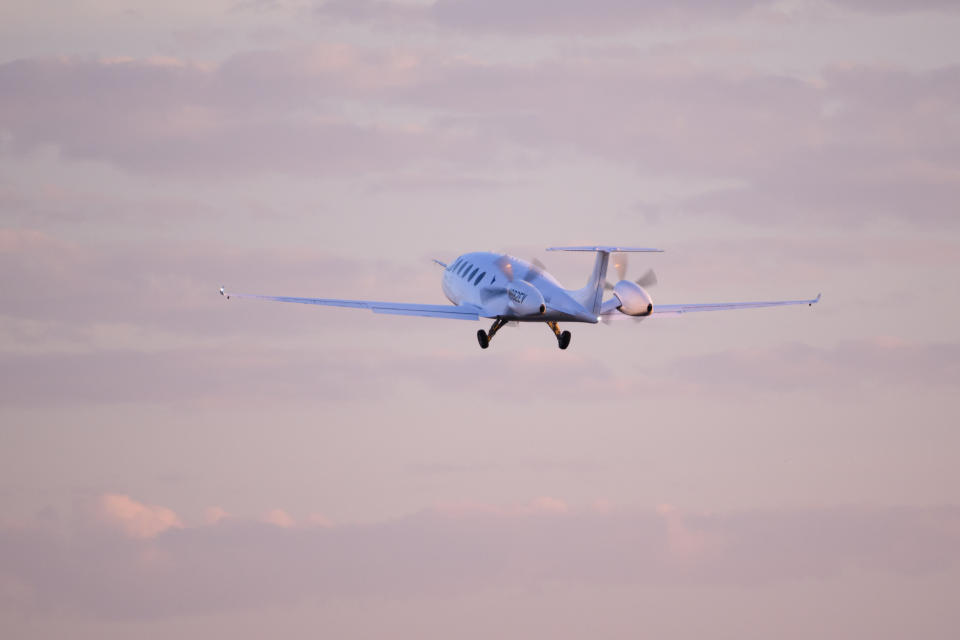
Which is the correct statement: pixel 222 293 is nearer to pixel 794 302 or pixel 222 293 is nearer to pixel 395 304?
pixel 395 304

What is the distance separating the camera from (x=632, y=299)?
97125mm

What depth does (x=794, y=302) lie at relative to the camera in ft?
359

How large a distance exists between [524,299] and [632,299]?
7.27 meters

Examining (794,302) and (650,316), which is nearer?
(650,316)

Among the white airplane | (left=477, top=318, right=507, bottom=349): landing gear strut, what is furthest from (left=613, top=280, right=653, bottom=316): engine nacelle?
(left=477, top=318, right=507, bottom=349): landing gear strut

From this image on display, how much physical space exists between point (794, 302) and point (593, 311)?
1570 centimetres

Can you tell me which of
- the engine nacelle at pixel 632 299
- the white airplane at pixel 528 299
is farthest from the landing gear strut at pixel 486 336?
the engine nacelle at pixel 632 299

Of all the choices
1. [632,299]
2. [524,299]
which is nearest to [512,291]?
[524,299]

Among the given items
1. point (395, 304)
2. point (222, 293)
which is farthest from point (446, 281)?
point (222, 293)

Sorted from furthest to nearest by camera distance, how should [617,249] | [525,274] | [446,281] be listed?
[446,281] < [525,274] < [617,249]

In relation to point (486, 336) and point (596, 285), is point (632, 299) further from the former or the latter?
point (486, 336)

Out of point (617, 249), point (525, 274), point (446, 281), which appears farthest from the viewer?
point (446, 281)

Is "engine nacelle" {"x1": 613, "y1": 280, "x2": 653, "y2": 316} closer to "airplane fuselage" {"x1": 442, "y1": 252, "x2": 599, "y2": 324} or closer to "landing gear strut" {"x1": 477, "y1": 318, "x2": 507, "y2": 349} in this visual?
"airplane fuselage" {"x1": 442, "y1": 252, "x2": 599, "y2": 324}

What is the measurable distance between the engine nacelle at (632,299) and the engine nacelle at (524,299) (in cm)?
Answer: 497
